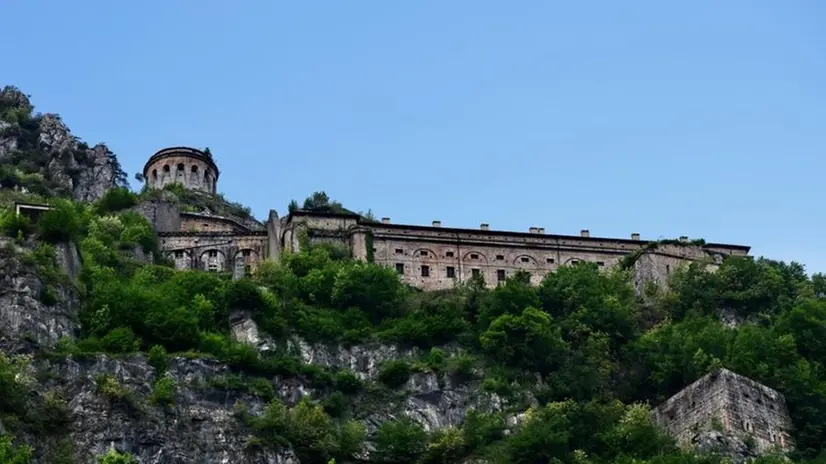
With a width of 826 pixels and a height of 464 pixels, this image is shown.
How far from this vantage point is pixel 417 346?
7294cm

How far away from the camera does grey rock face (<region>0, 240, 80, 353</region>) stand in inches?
2464

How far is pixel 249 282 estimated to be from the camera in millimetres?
74312

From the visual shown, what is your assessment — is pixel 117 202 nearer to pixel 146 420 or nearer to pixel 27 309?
pixel 27 309

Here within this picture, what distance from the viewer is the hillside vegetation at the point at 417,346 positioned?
6256 cm

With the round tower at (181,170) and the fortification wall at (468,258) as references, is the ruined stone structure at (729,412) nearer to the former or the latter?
the fortification wall at (468,258)

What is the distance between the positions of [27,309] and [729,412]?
28245 millimetres

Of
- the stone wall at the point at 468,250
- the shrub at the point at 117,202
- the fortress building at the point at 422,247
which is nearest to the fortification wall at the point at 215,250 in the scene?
the fortress building at the point at 422,247

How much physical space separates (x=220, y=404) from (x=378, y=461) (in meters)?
6.65

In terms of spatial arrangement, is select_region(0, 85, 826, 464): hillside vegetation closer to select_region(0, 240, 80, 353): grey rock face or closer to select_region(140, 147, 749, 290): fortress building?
select_region(0, 240, 80, 353): grey rock face

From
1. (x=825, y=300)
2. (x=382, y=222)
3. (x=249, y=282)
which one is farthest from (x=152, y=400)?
(x=825, y=300)

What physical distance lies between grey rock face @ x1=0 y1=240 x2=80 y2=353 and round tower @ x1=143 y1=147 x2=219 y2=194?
→ 4029cm

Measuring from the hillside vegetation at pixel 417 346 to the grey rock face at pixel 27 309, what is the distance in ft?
1.11

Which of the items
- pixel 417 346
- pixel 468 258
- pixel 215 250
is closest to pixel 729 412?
pixel 417 346

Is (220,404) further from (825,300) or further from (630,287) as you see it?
(825,300)
